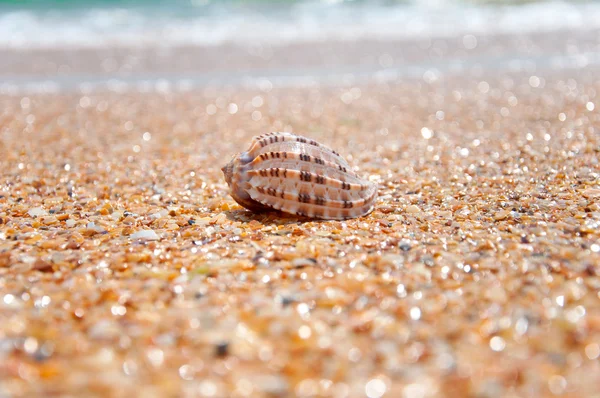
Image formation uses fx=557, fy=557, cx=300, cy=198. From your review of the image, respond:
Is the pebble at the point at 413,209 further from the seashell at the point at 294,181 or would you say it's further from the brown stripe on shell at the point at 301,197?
the brown stripe on shell at the point at 301,197

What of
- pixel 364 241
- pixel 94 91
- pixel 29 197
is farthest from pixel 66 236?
pixel 94 91

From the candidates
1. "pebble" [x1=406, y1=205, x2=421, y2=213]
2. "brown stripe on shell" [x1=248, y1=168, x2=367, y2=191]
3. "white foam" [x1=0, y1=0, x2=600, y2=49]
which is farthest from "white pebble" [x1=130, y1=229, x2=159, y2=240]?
"white foam" [x1=0, y1=0, x2=600, y2=49]

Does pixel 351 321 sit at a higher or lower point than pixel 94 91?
lower

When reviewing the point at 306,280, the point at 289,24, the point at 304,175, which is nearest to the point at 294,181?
the point at 304,175

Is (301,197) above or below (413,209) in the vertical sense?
above

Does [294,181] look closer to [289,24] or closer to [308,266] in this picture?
[308,266]

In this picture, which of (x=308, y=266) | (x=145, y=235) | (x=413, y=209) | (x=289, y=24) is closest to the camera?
(x=308, y=266)

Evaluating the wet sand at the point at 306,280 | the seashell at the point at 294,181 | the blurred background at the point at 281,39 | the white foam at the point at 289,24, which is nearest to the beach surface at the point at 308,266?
the wet sand at the point at 306,280

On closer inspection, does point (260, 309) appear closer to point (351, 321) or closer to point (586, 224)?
point (351, 321)
